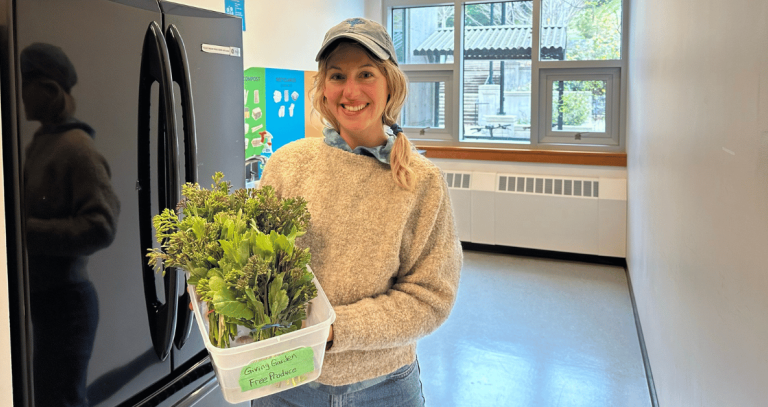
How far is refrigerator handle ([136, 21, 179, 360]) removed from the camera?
134 centimetres

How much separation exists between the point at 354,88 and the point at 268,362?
1.94 ft

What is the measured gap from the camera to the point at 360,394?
1210 millimetres

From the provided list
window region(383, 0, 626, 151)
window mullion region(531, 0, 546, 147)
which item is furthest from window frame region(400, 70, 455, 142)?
window mullion region(531, 0, 546, 147)

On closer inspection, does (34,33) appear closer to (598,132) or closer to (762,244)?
(762,244)

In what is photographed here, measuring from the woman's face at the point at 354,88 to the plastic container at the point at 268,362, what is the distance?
0.45m

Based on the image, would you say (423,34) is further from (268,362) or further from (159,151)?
(268,362)

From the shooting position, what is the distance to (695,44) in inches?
72.8

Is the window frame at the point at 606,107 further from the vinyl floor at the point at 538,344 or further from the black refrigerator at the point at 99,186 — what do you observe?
the black refrigerator at the point at 99,186

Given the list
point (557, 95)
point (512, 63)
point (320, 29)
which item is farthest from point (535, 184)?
point (320, 29)

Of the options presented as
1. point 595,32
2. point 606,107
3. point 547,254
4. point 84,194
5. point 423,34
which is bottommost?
point 547,254

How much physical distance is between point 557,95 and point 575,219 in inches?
44.5

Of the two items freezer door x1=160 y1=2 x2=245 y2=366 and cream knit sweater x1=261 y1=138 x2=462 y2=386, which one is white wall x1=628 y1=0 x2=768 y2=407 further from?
freezer door x1=160 y1=2 x2=245 y2=366

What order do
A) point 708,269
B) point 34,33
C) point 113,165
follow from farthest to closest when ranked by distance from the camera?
point 708,269 → point 113,165 → point 34,33

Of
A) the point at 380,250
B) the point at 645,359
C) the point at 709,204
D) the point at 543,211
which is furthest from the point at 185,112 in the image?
the point at 543,211
